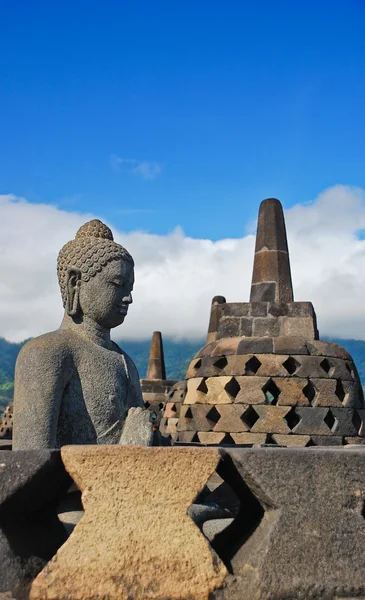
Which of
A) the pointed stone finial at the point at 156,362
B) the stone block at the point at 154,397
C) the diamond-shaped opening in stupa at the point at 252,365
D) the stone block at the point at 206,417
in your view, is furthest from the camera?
the pointed stone finial at the point at 156,362

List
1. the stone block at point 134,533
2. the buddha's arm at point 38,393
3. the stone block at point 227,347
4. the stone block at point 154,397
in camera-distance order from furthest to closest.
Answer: the stone block at point 154,397, the stone block at point 227,347, the buddha's arm at point 38,393, the stone block at point 134,533

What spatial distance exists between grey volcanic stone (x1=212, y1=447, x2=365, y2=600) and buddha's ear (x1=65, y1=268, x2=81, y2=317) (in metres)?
1.44

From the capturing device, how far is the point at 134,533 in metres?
2.33

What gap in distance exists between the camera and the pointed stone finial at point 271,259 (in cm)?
809

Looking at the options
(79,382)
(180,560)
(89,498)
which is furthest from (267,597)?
(79,382)

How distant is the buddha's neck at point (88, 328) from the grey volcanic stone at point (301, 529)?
1271 mm

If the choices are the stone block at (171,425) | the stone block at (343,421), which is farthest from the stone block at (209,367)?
the stone block at (171,425)

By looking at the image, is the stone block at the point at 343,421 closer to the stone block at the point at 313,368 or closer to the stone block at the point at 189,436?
the stone block at the point at 313,368

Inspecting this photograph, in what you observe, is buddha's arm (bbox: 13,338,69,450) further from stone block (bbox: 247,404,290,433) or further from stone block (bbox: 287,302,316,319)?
stone block (bbox: 287,302,316,319)

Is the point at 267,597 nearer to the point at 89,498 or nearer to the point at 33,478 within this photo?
the point at 89,498

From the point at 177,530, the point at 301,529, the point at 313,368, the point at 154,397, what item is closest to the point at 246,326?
the point at 313,368

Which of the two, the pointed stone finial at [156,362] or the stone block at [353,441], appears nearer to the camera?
the stone block at [353,441]

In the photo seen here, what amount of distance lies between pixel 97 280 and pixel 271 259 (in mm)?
4979

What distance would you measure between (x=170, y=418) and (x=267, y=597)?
Answer: 1031cm
